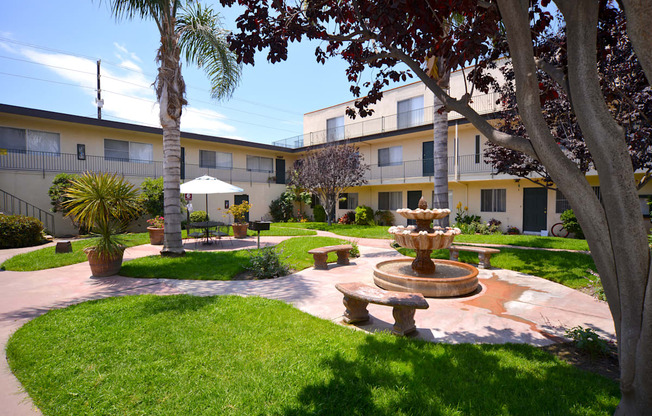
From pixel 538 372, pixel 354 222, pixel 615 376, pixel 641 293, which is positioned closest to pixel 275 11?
pixel 641 293

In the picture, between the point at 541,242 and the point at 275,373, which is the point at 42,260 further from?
the point at 541,242

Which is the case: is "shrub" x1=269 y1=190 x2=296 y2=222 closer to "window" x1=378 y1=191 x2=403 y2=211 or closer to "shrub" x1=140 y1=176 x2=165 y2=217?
"window" x1=378 y1=191 x2=403 y2=211

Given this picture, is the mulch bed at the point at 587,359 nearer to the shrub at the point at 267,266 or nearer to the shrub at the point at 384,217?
the shrub at the point at 267,266

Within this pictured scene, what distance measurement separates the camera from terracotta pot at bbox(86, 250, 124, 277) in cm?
713

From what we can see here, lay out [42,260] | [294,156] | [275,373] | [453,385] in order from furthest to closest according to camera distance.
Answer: [294,156], [42,260], [275,373], [453,385]

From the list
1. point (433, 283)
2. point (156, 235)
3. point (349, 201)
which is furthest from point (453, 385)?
point (349, 201)

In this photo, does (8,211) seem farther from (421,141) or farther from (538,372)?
(421,141)

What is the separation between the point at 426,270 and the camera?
21.9ft

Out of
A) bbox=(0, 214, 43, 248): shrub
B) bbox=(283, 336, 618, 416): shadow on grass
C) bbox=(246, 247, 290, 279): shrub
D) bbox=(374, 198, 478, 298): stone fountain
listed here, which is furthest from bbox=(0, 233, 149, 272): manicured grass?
bbox=(283, 336, 618, 416): shadow on grass

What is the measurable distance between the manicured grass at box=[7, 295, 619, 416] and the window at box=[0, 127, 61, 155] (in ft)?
53.7

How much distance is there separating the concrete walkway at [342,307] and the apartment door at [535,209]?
34.1 ft

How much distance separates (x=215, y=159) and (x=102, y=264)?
656 inches

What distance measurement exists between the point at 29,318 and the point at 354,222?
18.9 m

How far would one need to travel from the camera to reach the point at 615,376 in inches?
123
